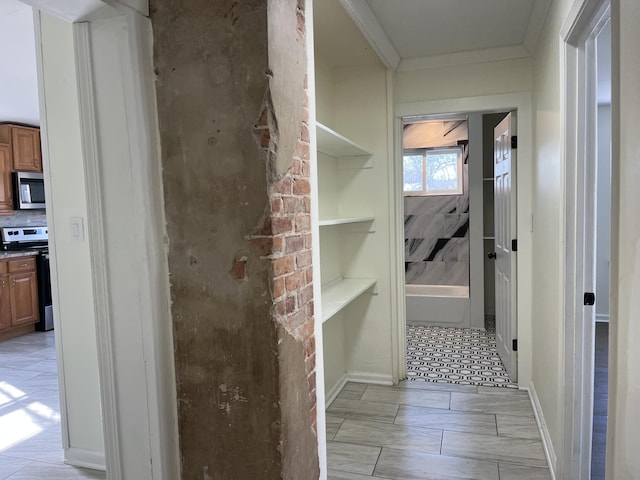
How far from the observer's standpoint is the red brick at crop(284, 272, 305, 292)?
1.64 m

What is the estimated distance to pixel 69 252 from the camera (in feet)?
8.11

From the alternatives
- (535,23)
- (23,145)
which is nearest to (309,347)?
(535,23)

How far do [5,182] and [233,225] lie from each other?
5374mm

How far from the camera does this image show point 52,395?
11.5ft

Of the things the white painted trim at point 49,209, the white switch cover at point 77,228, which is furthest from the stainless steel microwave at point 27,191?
the white switch cover at point 77,228

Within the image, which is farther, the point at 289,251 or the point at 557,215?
the point at 557,215

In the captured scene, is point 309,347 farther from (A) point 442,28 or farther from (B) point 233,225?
(A) point 442,28

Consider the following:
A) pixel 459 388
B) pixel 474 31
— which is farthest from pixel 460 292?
pixel 474 31

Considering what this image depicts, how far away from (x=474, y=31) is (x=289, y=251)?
230 cm

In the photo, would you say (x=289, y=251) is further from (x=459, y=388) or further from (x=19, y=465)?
(x=459, y=388)

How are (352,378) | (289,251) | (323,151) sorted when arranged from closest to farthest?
(289,251)
(323,151)
(352,378)

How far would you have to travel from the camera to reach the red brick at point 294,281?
1638 mm

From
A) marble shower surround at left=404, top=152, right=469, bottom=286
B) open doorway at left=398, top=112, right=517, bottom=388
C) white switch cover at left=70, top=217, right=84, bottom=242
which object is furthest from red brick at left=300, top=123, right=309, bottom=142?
marble shower surround at left=404, top=152, right=469, bottom=286

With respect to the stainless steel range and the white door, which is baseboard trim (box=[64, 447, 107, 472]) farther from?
the stainless steel range
